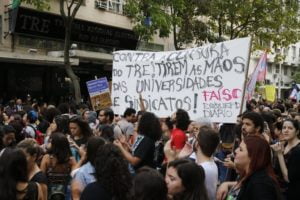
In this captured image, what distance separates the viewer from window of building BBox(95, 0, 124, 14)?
24.2 m

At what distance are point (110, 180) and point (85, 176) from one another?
80 centimetres

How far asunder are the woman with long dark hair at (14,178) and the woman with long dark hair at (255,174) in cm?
157

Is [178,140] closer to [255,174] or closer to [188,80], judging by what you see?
[255,174]

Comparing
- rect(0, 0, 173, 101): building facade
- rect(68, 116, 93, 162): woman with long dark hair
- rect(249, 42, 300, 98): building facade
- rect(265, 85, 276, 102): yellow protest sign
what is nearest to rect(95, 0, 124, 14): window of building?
rect(0, 0, 173, 101): building facade

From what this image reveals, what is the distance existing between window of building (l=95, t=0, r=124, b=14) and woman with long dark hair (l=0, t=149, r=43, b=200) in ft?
69.0

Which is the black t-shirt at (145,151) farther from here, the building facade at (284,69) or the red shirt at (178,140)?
the building facade at (284,69)

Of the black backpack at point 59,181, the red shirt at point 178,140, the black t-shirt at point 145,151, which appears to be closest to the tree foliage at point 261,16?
the red shirt at point 178,140

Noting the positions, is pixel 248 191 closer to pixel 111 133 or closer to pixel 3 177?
pixel 3 177

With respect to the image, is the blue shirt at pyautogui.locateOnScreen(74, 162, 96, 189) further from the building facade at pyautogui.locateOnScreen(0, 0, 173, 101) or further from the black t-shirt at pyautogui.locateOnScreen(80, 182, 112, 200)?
the building facade at pyautogui.locateOnScreen(0, 0, 173, 101)

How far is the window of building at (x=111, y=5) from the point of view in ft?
79.3

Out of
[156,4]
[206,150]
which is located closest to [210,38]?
[156,4]

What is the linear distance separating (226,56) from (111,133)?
269 cm

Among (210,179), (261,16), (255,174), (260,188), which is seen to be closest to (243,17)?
(261,16)

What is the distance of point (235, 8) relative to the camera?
76.9 ft
